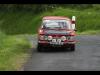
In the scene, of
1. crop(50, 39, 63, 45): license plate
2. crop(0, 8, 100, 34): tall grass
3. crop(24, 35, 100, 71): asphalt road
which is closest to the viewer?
crop(24, 35, 100, 71): asphalt road

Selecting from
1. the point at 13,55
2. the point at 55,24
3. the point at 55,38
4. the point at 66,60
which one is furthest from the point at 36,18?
the point at 66,60

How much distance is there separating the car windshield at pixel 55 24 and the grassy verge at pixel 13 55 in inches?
51.3

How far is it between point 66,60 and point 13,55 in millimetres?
1975

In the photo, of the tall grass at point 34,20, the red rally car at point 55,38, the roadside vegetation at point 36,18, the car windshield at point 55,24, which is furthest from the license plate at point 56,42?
the tall grass at point 34,20

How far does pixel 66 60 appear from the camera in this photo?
1622 cm

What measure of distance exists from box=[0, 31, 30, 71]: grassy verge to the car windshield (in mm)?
1303

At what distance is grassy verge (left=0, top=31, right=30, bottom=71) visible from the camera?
13977 millimetres

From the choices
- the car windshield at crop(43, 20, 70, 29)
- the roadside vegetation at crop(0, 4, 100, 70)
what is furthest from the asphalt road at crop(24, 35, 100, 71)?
the roadside vegetation at crop(0, 4, 100, 70)

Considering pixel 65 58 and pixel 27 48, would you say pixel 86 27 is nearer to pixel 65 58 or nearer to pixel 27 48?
pixel 27 48

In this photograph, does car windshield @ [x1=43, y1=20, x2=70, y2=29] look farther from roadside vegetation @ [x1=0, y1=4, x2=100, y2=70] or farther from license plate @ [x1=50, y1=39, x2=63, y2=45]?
roadside vegetation @ [x1=0, y1=4, x2=100, y2=70]

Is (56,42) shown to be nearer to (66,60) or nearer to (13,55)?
(66,60)

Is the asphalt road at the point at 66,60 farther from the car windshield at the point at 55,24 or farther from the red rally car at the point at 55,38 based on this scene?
the car windshield at the point at 55,24

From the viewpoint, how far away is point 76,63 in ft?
51.1

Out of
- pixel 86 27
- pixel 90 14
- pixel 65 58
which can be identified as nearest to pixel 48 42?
pixel 65 58
